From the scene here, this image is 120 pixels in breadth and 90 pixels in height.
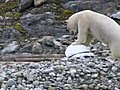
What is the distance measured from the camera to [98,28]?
1074 cm

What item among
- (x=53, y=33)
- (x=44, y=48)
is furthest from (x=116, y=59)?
(x=53, y=33)

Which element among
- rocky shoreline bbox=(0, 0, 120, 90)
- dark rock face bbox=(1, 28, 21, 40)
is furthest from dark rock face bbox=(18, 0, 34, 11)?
dark rock face bbox=(1, 28, 21, 40)

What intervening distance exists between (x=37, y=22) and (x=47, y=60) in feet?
19.8

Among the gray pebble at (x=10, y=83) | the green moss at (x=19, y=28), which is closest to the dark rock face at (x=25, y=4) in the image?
the green moss at (x=19, y=28)

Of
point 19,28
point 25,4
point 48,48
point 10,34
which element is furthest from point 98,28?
point 25,4

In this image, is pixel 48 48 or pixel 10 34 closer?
pixel 48 48

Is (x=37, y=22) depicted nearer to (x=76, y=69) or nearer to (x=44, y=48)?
(x=44, y=48)

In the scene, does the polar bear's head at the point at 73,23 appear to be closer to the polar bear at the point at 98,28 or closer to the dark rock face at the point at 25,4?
the polar bear at the point at 98,28

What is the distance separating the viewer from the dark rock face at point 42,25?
52.8 feet

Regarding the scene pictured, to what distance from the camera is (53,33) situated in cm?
1599

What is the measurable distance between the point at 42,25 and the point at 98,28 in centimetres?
619

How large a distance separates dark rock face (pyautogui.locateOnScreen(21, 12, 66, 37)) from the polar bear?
186 inches

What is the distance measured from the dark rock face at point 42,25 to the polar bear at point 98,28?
4.74 m

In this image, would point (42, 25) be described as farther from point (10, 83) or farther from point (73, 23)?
point (10, 83)
